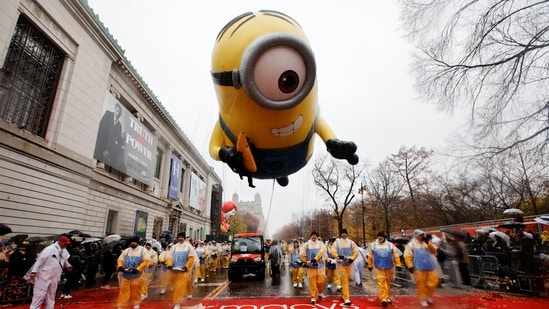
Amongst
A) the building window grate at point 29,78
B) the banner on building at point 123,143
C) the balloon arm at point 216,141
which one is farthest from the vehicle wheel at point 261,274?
the balloon arm at point 216,141

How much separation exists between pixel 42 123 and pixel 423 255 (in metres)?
16.7

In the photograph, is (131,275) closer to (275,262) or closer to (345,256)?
(345,256)

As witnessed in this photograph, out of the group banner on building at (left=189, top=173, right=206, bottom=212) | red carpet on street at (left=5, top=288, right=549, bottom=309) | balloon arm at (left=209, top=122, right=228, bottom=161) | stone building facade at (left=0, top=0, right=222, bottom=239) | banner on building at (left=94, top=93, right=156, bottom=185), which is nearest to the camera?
balloon arm at (left=209, top=122, right=228, bottom=161)

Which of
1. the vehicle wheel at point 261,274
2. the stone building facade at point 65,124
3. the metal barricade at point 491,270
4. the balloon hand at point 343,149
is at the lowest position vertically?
the vehicle wheel at point 261,274

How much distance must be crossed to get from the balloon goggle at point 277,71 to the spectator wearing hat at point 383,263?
764 cm

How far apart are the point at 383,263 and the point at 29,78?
16.1 meters

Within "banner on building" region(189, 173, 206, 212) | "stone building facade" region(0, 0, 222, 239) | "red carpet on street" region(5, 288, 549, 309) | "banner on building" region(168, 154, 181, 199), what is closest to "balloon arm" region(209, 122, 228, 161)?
"red carpet on street" region(5, 288, 549, 309)

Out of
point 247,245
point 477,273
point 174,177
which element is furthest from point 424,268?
point 174,177

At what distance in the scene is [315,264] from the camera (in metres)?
9.41

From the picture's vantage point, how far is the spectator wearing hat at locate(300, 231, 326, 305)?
30.3 feet

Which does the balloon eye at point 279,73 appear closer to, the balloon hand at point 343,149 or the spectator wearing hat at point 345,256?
the balloon hand at point 343,149

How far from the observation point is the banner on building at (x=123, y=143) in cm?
1830

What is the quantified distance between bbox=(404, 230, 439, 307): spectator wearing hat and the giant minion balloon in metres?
6.21

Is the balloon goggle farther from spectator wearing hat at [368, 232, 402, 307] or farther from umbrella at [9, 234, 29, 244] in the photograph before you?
umbrella at [9, 234, 29, 244]
